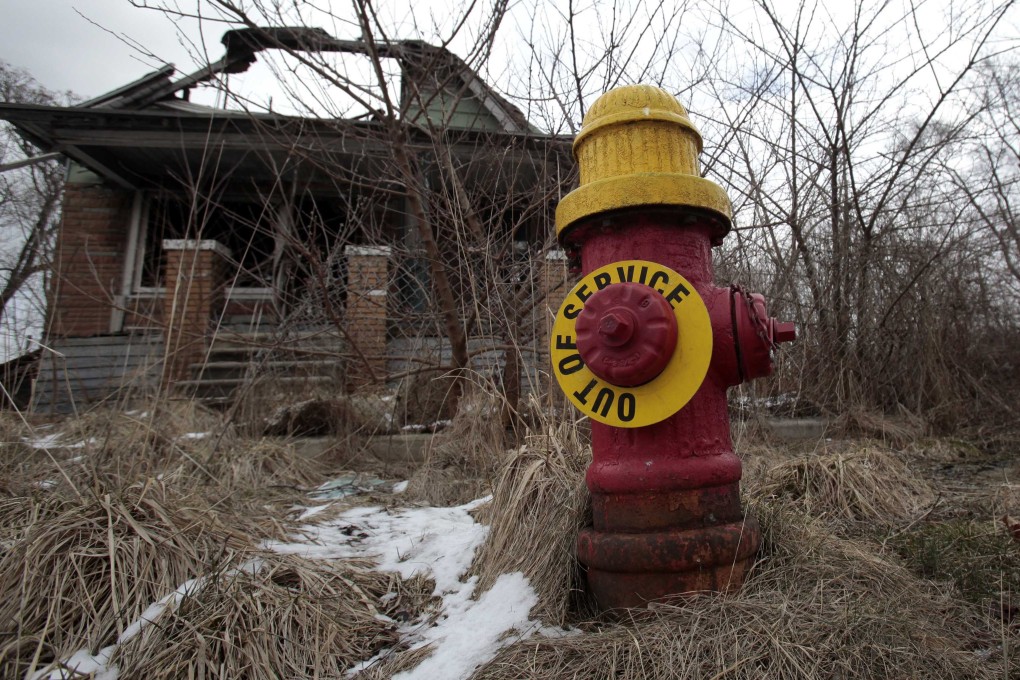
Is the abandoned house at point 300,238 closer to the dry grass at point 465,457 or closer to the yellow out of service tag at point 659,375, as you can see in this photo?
the dry grass at point 465,457

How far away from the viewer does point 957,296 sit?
5359 mm

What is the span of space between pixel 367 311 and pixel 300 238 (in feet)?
6.53

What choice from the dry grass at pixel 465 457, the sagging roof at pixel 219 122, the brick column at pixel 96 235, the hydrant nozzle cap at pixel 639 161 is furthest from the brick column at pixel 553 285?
the brick column at pixel 96 235

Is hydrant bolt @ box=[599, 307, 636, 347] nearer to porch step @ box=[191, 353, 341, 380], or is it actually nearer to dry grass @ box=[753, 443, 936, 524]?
dry grass @ box=[753, 443, 936, 524]

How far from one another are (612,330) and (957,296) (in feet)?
16.9

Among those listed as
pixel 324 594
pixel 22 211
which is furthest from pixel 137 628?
pixel 22 211

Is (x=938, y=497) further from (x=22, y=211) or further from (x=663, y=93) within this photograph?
(x=22, y=211)

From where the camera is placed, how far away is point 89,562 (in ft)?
6.31

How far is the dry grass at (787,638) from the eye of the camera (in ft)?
4.23

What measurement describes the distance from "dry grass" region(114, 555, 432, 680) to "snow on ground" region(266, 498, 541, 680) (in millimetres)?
91

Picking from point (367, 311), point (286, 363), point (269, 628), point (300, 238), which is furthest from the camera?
point (300, 238)

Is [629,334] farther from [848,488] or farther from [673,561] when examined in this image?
[848,488]

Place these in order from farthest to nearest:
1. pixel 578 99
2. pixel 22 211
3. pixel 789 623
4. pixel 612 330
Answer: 1. pixel 22 211
2. pixel 578 99
3. pixel 612 330
4. pixel 789 623

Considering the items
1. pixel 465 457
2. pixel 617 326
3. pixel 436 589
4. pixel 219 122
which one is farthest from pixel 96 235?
pixel 617 326
